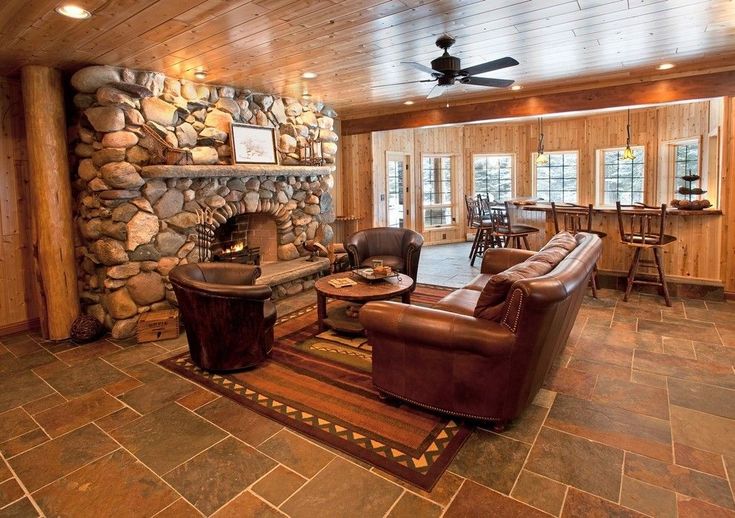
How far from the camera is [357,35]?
353 cm

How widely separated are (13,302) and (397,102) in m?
5.25

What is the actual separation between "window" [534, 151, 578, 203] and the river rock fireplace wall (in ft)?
22.2

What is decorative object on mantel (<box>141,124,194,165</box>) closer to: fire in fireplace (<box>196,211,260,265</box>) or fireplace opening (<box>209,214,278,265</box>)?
fire in fireplace (<box>196,211,260,265</box>)

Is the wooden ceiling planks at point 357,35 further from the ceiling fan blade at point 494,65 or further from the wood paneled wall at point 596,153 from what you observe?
the wood paneled wall at point 596,153

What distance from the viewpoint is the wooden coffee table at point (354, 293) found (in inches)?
153

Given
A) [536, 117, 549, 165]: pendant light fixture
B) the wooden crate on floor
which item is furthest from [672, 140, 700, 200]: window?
the wooden crate on floor

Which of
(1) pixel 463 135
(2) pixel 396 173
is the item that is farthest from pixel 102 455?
(1) pixel 463 135

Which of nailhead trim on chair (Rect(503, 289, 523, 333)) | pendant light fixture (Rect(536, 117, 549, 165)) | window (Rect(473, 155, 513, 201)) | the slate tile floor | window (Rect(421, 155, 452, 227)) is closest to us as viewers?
the slate tile floor

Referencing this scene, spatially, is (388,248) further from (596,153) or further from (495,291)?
(596,153)

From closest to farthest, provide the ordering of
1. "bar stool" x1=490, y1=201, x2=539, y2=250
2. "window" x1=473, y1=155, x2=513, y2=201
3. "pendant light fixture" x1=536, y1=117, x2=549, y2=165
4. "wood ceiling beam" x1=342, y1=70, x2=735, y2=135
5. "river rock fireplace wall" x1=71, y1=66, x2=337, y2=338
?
"river rock fireplace wall" x1=71, y1=66, x2=337, y2=338, "wood ceiling beam" x1=342, y1=70, x2=735, y2=135, "bar stool" x1=490, y1=201, x2=539, y2=250, "pendant light fixture" x1=536, y1=117, x2=549, y2=165, "window" x1=473, y1=155, x2=513, y2=201

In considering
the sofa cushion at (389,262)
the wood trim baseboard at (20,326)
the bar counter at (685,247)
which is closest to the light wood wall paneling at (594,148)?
the bar counter at (685,247)

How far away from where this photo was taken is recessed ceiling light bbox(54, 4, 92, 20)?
2.70m

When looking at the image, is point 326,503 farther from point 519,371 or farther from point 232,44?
point 232,44

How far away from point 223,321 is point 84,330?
1800 mm
